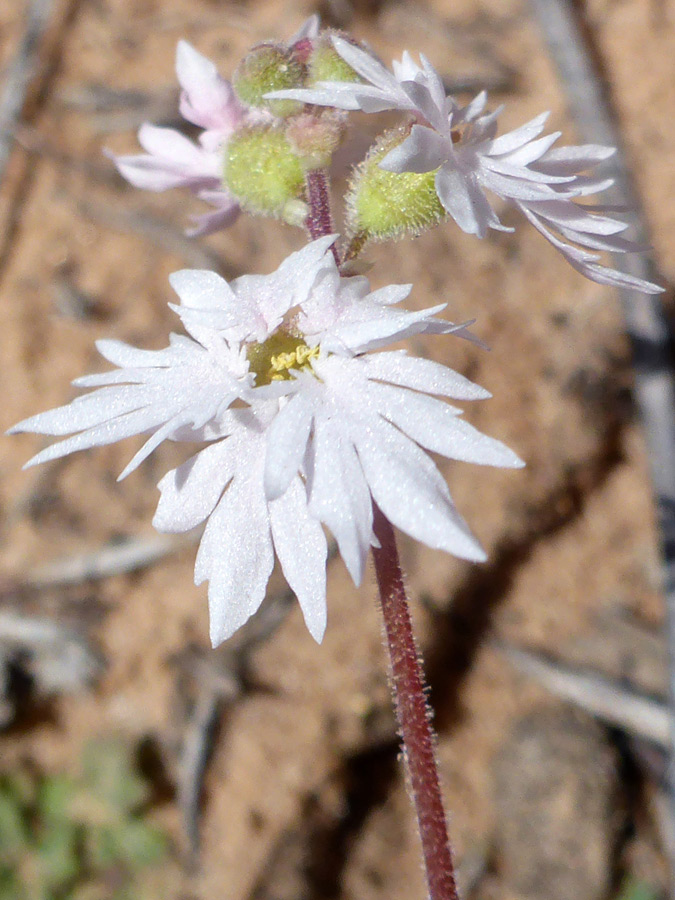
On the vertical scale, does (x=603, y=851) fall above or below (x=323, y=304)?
below

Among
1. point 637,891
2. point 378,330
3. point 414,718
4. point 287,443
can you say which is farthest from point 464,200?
point 637,891

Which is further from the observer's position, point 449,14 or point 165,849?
point 449,14

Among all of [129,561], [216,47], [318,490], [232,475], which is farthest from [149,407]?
[216,47]

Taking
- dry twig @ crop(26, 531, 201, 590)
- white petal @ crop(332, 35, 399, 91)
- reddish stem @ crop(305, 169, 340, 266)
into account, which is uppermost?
white petal @ crop(332, 35, 399, 91)

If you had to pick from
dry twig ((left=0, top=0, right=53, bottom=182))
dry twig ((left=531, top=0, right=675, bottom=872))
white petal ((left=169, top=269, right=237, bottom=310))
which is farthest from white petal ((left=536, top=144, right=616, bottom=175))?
dry twig ((left=0, top=0, right=53, bottom=182))

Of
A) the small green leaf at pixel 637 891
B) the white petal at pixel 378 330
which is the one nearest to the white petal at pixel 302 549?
the white petal at pixel 378 330

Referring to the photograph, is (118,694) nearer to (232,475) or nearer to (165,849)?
(165,849)

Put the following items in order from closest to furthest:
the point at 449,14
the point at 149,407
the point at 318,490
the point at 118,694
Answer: the point at 318,490 < the point at 149,407 < the point at 118,694 < the point at 449,14

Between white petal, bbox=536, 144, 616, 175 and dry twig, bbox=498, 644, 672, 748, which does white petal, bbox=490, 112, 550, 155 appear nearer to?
white petal, bbox=536, 144, 616, 175
